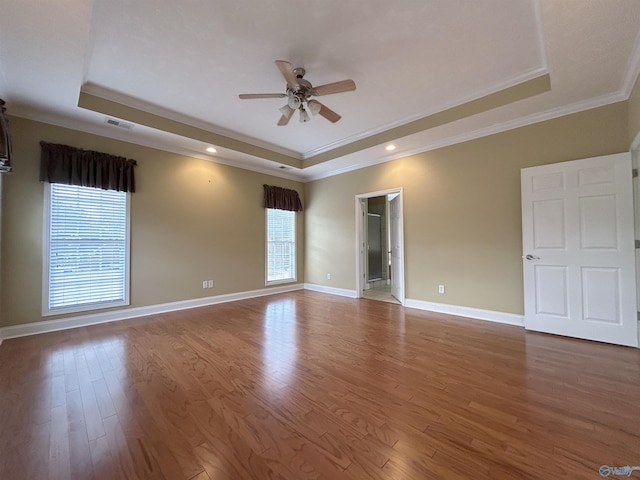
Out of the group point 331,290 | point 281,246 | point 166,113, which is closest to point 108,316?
point 166,113

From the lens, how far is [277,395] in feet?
6.22

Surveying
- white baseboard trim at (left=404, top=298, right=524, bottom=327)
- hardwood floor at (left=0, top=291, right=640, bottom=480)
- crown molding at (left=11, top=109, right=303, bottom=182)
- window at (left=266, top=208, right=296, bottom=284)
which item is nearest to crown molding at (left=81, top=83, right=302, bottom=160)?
crown molding at (left=11, top=109, right=303, bottom=182)

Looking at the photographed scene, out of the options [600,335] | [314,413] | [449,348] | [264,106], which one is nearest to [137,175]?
[264,106]

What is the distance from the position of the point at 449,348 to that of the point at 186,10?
395 cm

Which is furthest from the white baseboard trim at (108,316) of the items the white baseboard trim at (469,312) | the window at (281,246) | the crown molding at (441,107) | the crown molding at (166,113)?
the crown molding at (441,107)

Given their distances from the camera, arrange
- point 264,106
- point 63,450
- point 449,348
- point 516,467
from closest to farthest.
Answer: point 516,467
point 63,450
point 449,348
point 264,106

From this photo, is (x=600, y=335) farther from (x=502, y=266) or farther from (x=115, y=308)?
(x=115, y=308)

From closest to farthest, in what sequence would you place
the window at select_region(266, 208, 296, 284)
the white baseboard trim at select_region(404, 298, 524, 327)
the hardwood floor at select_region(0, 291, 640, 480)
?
the hardwood floor at select_region(0, 291, 640, 480)
the white baseboard trim at select_region(404, 298, 524, 327)
the window at select_region(266, 208, 296, 284)

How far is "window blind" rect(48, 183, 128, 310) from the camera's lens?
3.30 meters

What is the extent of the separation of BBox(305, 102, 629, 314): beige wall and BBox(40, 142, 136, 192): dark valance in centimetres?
406

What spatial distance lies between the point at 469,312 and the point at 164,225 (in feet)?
16.4

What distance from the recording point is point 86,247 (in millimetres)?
3504

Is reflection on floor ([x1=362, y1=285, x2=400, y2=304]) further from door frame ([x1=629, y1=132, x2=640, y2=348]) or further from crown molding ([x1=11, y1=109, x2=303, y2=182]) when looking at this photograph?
crown molding ([x1=11, y1=109, x2=303, y2=182])

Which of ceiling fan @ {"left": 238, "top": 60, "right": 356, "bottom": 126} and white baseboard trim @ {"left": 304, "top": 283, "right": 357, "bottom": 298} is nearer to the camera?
ceiling fan @ {"left": 238, "top": 60, "right": 356, "bottom": 126}
